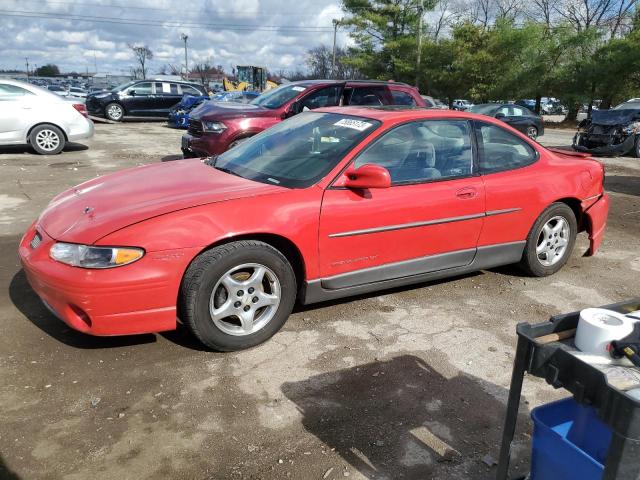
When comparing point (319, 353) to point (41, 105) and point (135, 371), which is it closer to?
point (135, 371)

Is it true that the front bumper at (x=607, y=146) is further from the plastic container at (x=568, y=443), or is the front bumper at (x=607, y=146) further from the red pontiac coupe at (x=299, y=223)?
the plastic container at (x=568, y=443)

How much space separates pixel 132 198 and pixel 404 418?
214cm

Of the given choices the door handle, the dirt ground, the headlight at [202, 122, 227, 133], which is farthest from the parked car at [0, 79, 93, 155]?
the door handle

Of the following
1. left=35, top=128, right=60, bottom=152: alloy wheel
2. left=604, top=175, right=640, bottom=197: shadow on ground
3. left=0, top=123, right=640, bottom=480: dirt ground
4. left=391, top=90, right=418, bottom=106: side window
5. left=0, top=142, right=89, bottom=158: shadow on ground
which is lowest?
left=0, top=123, right=640, bottom=480: dirt ground

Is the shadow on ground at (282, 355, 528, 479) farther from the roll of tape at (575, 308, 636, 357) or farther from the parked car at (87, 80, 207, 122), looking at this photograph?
the parked car at (87, 80, 207, 122)

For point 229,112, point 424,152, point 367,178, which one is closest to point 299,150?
point 367,178

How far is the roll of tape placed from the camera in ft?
5.37

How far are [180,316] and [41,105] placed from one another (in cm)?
928

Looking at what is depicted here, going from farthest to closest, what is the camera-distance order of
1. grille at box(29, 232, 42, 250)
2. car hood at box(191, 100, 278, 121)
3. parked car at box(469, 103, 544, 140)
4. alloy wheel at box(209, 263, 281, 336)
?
parked car at box(469, 103, 544, 140), car hood at box(191, 100, 278, 121), grille at box(29, 232, 42, 250), alloy wheel at box(209, 263, 281, 336)

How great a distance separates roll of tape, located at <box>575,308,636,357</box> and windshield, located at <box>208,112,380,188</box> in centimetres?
209

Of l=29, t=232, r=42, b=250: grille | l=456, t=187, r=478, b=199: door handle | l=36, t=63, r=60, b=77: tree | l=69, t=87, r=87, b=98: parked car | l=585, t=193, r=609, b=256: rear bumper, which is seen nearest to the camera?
l=29, t=232, r=42, b=250: grille

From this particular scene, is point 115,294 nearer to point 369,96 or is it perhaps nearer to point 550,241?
point 550,241

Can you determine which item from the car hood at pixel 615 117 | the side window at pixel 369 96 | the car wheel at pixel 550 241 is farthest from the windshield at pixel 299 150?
the car hood at pixel 615 117

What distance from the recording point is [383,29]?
3972 cm
